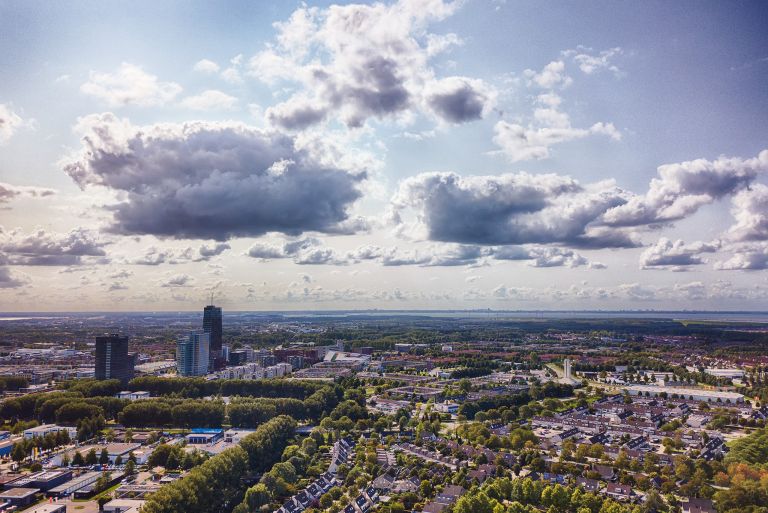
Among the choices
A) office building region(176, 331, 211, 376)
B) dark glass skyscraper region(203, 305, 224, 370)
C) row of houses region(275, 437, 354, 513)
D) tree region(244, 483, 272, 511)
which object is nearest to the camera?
row of houses region(275, 437, 354, 513)

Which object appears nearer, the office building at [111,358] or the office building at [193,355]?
the office building at [111,358]

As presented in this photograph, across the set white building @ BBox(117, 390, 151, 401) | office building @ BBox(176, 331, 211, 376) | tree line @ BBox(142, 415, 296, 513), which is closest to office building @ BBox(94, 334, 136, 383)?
white building @ BBox(117, 390, 151, 401)

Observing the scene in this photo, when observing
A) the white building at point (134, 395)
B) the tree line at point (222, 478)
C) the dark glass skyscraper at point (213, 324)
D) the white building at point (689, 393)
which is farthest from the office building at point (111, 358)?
the white building at point (689, 393)

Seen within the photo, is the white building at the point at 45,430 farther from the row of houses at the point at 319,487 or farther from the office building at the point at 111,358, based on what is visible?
the office building at the point at 111,358

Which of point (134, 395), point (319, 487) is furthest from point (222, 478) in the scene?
point (134, 395)

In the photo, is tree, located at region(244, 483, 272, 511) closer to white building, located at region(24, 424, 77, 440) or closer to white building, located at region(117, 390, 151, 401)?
white building, located at region(24, 424, 77, 440)

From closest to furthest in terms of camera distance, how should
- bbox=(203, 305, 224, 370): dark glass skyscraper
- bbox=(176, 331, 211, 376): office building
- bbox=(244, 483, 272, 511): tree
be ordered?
bbox=(244, 483, 272, 511): tree < bbox=(176, 331, 211, 376): office building < bbox=(203, 305, 224, 370): dark glass skyscraper
